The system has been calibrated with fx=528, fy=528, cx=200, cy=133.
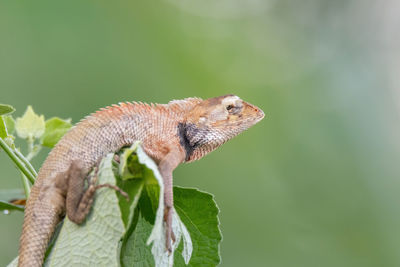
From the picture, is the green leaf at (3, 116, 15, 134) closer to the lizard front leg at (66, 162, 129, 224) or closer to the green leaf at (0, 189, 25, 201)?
the green leaf at (0, 189, 25, 201)

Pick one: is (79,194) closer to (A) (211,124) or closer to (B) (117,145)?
(B) (117,145)

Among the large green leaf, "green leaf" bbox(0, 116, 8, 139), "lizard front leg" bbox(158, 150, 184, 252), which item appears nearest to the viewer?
the large green leaf

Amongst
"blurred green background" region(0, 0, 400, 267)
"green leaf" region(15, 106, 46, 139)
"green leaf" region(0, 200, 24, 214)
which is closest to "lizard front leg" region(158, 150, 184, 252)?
"green leaf" region(0, 200, 24, 214)

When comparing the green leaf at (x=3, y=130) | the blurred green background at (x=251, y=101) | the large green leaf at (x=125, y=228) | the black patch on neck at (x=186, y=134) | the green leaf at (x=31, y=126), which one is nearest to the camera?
the large green leaf at (x=125, y=228)

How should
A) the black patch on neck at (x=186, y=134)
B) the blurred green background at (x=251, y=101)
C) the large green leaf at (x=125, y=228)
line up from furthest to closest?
the blurred green background at (x=251, y=101) → the black patch on neck at (x=186, y=134) → the large green leaf at (x=125, y=228)

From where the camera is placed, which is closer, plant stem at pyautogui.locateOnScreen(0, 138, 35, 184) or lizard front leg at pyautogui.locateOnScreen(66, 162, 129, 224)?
lizard front leg at pyautogui.locateOnScreen(66, 162, 129, 224)

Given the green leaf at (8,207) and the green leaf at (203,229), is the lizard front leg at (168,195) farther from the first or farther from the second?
the green leaf at (8,207)

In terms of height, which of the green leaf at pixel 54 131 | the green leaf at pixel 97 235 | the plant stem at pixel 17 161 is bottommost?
the green leaf at pixel 97 235

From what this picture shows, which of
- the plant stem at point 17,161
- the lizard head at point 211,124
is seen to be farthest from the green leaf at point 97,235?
the lizard head at point 211,124
